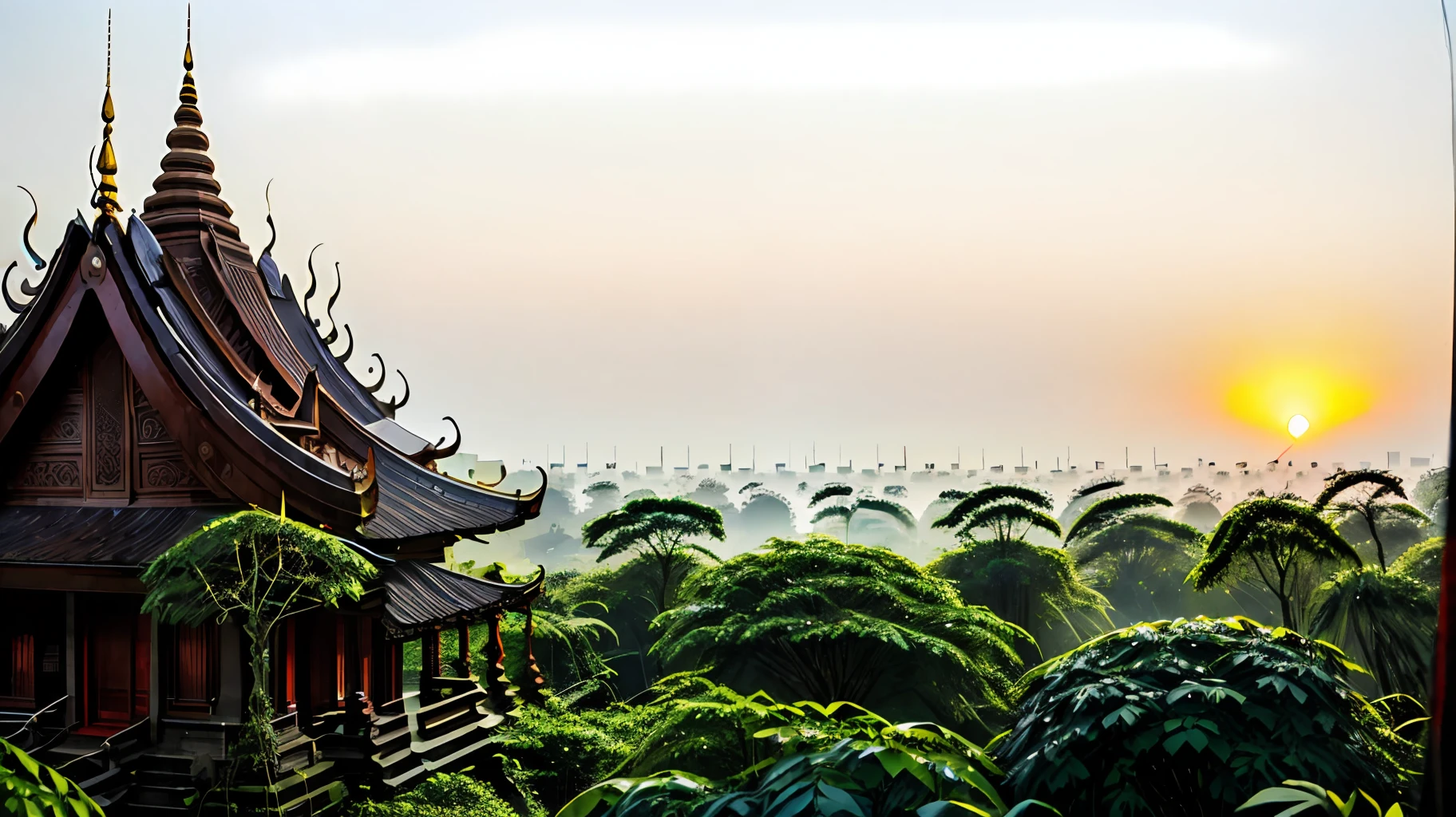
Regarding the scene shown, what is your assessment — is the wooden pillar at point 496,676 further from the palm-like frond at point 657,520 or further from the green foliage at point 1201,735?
the green foliage at point 1201,735

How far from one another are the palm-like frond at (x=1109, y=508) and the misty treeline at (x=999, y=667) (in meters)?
0.29

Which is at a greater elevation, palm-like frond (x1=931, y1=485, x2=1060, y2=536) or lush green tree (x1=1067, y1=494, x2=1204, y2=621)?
palm-like frond (x1=931, y1=485, x2=1060, y2=536)

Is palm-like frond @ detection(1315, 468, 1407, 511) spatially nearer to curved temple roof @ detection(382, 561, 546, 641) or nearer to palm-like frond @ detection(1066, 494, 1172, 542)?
palm-like frond @ detection(1066, 494, 1172, 542)

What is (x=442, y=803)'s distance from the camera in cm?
903

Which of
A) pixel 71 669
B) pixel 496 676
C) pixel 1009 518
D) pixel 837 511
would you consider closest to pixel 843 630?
pixel 496 676

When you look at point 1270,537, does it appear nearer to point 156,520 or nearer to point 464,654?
point 464,654

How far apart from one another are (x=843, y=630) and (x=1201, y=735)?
787 centimetres

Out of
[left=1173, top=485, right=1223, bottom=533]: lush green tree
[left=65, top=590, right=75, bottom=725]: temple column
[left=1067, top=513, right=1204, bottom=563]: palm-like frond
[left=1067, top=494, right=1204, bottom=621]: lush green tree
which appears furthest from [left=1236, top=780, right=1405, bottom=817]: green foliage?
[left=1173, top=485, right=1223, bottom=533]: lush green tree

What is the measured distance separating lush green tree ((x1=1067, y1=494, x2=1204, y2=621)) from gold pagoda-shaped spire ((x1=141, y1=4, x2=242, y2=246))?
24.1 m

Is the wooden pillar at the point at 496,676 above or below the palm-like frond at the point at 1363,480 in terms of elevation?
below

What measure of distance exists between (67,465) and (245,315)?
254 centimetres

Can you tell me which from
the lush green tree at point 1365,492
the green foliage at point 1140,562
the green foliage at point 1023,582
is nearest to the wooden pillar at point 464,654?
the green foliage at point 1023,582

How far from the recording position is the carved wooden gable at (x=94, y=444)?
9.31 metres

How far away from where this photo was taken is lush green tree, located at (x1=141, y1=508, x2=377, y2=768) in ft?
24.9
